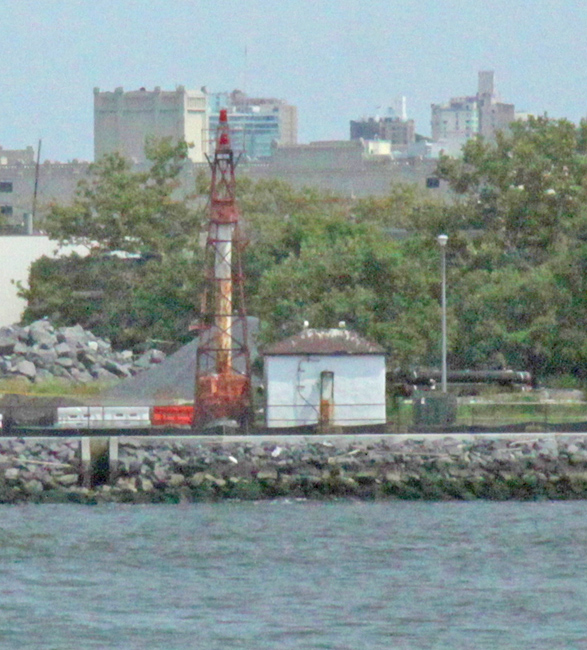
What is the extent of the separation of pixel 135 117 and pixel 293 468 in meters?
108

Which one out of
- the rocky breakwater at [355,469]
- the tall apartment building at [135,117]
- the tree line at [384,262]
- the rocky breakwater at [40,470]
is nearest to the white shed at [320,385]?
the rocky breakwater at [355,469]

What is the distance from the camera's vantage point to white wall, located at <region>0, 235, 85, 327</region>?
302ft

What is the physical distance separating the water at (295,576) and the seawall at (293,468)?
1.03 metres

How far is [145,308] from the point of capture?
8306 cm

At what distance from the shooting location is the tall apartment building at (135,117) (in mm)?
151000

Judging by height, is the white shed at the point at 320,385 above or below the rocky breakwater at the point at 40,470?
above

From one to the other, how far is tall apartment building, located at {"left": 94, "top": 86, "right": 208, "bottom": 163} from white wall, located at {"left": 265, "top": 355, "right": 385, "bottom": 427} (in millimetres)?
99451

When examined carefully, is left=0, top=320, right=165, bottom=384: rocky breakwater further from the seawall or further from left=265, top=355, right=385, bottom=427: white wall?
the seawall

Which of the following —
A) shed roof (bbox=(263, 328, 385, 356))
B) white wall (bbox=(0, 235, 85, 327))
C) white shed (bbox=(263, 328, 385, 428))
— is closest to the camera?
white shed (bbox=(263, 328, 385, 428))

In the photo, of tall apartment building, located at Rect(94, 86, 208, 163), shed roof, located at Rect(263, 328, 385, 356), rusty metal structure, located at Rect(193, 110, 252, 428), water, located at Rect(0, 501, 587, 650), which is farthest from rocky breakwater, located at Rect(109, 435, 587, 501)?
tall apartment building, located at Rect(94, 86, 208, 163)

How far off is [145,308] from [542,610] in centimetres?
5256

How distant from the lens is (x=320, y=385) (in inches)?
2050

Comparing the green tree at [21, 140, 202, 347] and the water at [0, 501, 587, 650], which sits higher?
the green tree at [21, 140, 202, 347]

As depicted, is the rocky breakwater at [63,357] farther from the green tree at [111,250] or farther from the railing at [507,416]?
the railing at [507,416]
